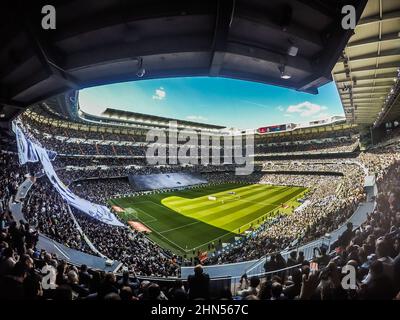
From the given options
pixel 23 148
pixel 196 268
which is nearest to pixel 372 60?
pixel 196 268

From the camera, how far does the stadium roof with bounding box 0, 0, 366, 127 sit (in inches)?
A: 106

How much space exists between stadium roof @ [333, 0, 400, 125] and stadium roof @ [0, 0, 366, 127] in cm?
147

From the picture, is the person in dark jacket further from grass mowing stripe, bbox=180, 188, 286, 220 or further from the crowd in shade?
grass mowing stripe, bbox=180, 188, 286, 220

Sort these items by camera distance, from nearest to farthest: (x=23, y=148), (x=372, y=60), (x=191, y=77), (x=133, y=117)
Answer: (x=191, y=77) < (x=372, y=60) < (x=23, y=148) < (x=133, y=117)

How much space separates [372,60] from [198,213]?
64.9ft

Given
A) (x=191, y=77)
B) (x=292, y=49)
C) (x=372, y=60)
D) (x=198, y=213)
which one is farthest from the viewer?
(x=198, y=213)

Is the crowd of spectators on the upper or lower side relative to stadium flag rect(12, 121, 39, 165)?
lower

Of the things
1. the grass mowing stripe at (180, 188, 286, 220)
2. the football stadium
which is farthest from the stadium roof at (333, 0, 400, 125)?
the grass mowing stripe at (180, 188, 286, 220)

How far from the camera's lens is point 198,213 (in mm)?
23156

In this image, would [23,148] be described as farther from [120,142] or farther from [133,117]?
[120,142]

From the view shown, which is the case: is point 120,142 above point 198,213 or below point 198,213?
above

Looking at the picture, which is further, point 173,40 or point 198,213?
point 198,213

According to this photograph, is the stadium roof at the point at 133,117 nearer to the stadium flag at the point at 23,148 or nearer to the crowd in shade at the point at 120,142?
the crowd in shade at the point at 120,142

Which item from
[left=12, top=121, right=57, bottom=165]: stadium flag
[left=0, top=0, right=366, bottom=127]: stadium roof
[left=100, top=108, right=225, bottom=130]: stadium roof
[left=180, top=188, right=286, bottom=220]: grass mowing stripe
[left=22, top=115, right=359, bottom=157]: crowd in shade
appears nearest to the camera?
[left=0, top=0, right=366, bottom=127]: stadium roof
